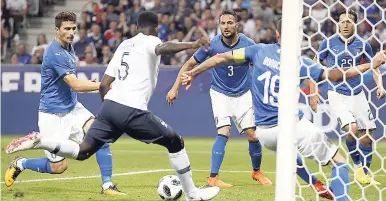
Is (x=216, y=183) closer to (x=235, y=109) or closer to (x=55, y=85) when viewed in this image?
(x=235, y=109)

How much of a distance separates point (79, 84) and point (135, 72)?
4.26 ft

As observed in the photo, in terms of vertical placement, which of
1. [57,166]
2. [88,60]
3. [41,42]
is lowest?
[57,166]

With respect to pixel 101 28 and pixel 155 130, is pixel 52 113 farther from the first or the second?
pixel 101 28

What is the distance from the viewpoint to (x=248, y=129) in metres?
10.3

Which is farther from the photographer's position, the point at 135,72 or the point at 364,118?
the point at 364,118

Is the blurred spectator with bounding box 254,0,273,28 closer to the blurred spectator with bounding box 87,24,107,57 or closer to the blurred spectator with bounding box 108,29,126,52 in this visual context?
the blurred spectator with bounding box 108,29,126,52

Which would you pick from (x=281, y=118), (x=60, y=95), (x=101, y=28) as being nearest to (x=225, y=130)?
(x=60, y=95)

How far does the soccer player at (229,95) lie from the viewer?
9992 millimetres

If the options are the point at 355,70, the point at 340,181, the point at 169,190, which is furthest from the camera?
the point at 169,190

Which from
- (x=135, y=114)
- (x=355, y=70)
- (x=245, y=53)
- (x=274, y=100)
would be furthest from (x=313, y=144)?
(x=135, y=114)

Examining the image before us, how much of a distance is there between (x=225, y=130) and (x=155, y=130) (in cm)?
277

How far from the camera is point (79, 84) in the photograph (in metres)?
8.74

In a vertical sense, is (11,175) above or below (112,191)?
above

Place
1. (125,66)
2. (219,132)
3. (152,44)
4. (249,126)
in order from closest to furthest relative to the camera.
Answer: (152,44)
(125,66)
(219,132)
(249,126)
